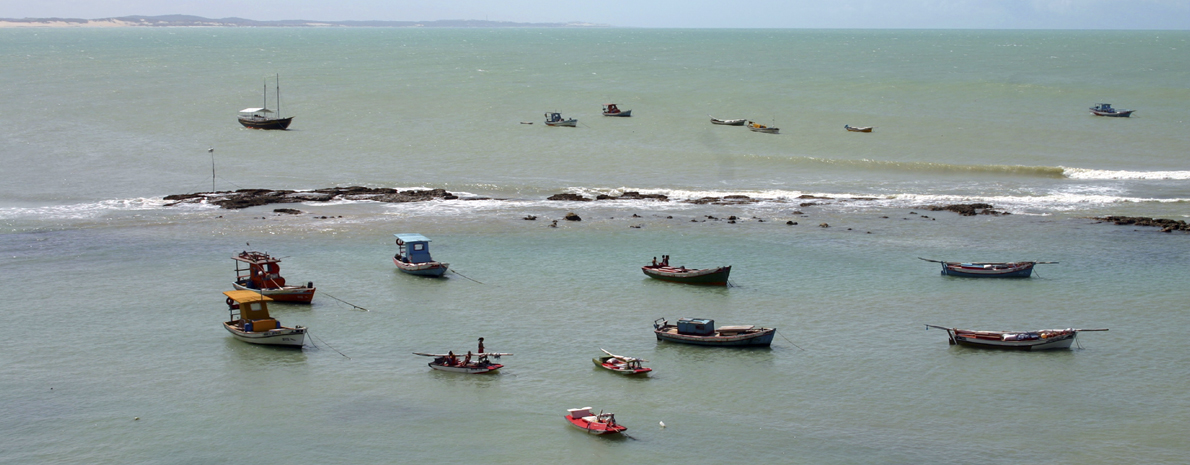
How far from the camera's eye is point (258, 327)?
34156 mm

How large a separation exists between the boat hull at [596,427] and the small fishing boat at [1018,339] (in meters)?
12.8

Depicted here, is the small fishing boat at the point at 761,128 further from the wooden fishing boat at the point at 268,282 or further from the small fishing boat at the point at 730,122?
the wooden fishing boat at the point at 268,282

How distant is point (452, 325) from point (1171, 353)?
76.9 feet

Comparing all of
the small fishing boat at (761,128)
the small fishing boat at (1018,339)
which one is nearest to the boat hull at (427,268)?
the small fishing boat at (1018,339)

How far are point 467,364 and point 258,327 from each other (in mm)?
7846

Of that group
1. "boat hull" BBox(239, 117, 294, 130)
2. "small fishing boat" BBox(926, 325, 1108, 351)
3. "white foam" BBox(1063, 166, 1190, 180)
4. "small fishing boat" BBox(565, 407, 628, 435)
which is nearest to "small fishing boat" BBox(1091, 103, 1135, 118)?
"white foam" BBox(1063, 166, 1190, 180)

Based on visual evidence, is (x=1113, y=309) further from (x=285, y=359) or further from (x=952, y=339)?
(x=285, y=359)

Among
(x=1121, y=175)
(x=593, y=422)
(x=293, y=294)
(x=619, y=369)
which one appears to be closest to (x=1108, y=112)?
(x=1121, y=175)

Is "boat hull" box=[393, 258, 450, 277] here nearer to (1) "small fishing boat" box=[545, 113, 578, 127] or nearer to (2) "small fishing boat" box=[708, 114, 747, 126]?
(1) "small fishing boat" box=[545, 113, 578, 127]

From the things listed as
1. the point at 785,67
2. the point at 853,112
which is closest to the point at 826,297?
the point at 853,112

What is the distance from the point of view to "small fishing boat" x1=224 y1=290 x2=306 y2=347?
33594 mm

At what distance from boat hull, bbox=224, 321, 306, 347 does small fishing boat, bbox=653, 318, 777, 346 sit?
11574mm

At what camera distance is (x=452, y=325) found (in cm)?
3616

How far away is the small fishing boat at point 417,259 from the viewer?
42.1 meters
